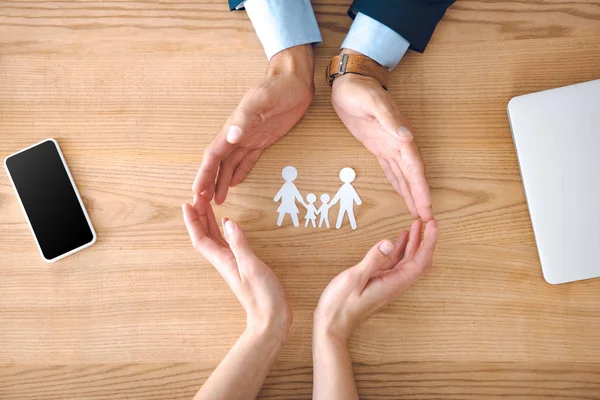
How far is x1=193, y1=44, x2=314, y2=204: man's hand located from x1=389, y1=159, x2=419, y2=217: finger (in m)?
0.20

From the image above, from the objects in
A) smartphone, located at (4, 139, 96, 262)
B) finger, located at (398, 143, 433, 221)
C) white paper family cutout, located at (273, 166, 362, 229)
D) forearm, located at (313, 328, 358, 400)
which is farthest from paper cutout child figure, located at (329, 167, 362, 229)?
smartphone, located at (4, 139, 96, 262)

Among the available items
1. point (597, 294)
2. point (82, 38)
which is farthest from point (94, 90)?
point (597, 294)

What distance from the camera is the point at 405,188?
2.82 feet

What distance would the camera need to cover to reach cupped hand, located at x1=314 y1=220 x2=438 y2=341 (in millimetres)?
794

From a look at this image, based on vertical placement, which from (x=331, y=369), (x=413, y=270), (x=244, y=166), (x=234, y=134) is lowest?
(x=331, y=369)

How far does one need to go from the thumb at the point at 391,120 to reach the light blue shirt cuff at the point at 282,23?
20 cm

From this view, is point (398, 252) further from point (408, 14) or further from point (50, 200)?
point (50, 200)

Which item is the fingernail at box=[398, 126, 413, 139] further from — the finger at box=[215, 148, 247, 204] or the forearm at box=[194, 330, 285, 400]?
the forearm at box=[194, 330, 285, 400]

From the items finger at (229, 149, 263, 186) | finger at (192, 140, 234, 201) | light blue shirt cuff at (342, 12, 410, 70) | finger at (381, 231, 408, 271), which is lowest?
finger at (381, 231, 408, 271)

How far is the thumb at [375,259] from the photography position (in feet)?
2.50

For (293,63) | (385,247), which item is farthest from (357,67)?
(385,247)

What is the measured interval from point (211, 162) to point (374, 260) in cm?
33

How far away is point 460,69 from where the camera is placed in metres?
0.91

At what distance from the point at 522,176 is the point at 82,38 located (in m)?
0.89
